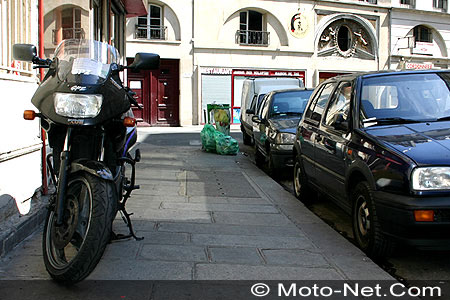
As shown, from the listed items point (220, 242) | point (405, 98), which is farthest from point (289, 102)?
point (220, 242)

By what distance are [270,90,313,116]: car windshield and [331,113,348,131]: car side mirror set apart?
499cm

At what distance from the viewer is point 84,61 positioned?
367cm

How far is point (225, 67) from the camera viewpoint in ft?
82.9

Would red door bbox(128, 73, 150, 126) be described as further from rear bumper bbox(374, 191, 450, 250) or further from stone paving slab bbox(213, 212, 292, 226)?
rear bumper bbox(374, 191, 450, 250)

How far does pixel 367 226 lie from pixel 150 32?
71.3ft

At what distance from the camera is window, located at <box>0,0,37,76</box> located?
4730mm

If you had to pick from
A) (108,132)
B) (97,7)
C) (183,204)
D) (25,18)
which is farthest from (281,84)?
(108,132)

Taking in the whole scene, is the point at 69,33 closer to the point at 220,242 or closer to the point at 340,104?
the point at 340,104

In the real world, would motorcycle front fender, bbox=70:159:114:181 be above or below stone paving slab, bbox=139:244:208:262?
above

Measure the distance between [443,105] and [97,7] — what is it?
752cm

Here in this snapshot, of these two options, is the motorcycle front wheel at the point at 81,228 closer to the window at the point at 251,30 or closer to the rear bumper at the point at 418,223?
the rear bumper at the point at 418,223

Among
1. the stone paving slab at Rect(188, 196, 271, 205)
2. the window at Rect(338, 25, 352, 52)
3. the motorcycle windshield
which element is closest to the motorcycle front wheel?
the motorcycle windshield

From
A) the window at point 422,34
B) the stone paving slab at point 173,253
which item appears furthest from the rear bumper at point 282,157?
the window at point 422,34

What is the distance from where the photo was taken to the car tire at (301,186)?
21.5 ft
